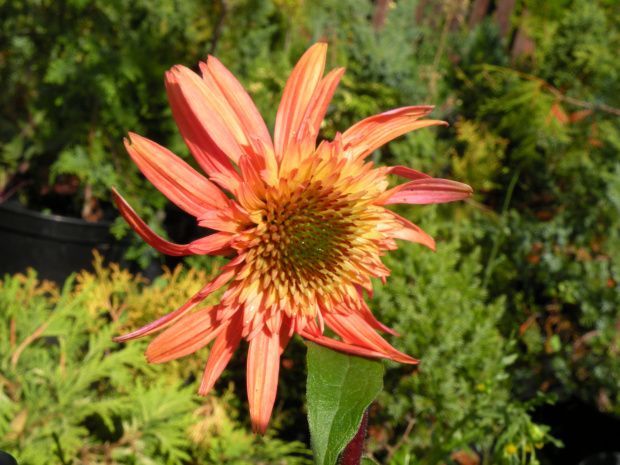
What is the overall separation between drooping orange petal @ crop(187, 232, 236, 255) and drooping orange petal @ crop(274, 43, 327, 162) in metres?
0.12

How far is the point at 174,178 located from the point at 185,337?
6.9 inches

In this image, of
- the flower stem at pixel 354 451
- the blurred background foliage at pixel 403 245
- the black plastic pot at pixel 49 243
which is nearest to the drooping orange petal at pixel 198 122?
the flower stem at pixel 354 451

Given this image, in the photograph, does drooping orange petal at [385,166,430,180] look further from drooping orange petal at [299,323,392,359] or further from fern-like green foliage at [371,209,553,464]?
fern-like green foliage at [371,209,553,464]

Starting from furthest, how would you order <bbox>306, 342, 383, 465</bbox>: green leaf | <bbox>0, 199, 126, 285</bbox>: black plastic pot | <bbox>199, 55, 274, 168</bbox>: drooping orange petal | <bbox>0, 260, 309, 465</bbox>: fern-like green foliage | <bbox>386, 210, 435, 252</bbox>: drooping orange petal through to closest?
1. <bbox>0, 199, 126, 285</bbox>: black plastic pot
2. <bbox>0, 260, 309, 465</bbox>: fern-like green foliage
3. <bbox>386, 210, 435, 252</bbox>: drooping orange petal
4. <bbox>199, 55, 274, 168</bbox>: drooping orange petal
5. <bbox>306, 342, 383, 465</bbox>: green leaf

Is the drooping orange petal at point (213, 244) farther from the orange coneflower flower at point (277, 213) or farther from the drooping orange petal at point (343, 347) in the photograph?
the drooping orange petal at point (343, 347)

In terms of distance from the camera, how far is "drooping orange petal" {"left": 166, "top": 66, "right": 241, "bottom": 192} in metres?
0.50

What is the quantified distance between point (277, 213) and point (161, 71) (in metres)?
1.40

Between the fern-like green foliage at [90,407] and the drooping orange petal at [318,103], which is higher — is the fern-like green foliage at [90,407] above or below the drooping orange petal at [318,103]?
below

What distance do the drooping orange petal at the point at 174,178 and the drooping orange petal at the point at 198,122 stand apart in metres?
0.02

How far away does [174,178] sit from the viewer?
51 centimetres

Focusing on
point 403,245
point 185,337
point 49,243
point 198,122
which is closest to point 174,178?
point 198,122

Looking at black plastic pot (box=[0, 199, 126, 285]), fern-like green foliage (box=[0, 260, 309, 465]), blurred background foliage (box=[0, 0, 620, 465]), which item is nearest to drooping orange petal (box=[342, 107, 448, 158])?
blurred background foliage (box=[0, 0, 620, 465])

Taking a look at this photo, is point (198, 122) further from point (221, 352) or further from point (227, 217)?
point (221, 352)

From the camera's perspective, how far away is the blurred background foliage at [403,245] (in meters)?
1.00
